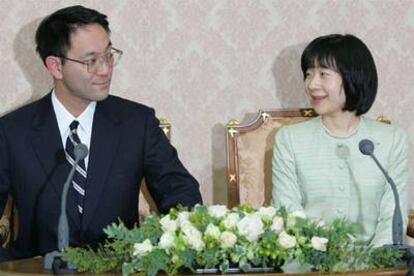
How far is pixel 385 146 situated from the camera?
11.0 feet

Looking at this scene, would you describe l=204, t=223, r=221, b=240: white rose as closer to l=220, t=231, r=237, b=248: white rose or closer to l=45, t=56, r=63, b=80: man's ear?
l=220, t=231, r=237, b=248: white rose

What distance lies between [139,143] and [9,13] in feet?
3.20

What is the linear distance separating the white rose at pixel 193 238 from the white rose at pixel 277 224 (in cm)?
17

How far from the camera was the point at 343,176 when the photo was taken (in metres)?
3.32

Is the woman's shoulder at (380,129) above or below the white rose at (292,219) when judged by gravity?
above

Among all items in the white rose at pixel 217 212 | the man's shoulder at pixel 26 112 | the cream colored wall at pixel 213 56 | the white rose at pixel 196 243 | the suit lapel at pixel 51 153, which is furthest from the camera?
the cream colored wall at pixel 213 56

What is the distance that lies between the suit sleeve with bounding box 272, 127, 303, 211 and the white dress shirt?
2.19 ft

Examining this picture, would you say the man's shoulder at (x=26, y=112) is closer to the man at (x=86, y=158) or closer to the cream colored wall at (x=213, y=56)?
the man at (x=86, y=158)

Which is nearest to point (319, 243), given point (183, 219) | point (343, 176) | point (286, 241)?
point (286, 241)

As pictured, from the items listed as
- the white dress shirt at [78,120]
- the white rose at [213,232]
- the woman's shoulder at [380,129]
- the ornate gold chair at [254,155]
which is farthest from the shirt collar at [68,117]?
the white rose at [213,232]

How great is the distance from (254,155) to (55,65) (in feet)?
2.76

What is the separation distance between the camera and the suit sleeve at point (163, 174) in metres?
3.25

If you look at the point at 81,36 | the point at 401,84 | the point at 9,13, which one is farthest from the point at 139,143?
the point at 401,84

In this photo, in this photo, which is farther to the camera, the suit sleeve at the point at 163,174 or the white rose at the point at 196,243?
the suit sleeve at the point at 163,174
